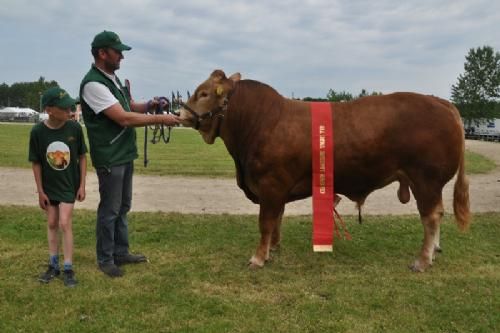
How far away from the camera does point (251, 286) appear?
4.97 meters

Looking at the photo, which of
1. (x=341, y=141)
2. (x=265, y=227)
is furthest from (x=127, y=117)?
(x=341, y=141)

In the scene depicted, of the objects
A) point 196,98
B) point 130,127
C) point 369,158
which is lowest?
point 369,158

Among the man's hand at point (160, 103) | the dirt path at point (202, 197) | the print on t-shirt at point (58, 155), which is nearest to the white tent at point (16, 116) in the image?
the dirt path at point (202, 197)

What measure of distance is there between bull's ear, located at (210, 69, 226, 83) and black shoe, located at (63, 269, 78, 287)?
2.59 m

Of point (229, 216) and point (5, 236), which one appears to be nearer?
point (5, 236)

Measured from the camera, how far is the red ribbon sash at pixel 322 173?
17.7 ft

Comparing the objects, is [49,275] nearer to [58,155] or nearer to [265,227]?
[58,155]

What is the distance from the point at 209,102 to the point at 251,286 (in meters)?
2.10

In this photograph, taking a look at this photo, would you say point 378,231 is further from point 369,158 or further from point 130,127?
point 130,127

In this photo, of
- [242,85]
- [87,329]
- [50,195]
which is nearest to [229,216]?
[242,85]

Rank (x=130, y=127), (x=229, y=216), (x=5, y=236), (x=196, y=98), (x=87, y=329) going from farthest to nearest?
(x=229, y=216)
(x=5, y=236)
(x=196, y=98)
(x=130, y=127)
(x=87, y=329)

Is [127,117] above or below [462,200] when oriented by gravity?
above

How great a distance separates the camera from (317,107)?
5621mm

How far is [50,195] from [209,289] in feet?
6.11
